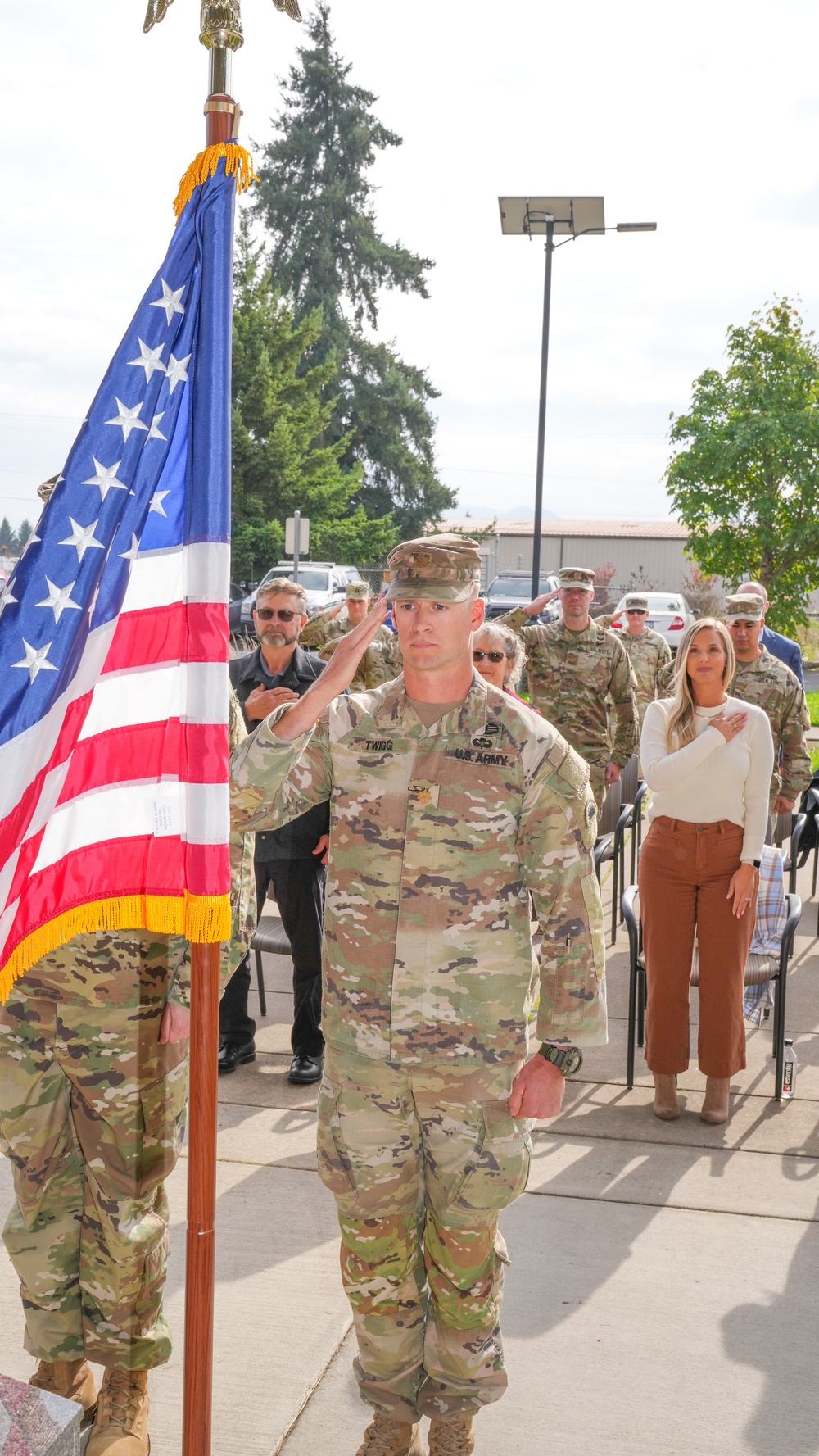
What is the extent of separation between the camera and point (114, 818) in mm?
2543

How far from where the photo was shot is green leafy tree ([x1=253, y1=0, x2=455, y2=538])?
44.8 m

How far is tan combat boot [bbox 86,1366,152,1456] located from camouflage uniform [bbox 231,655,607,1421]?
1.89 ft

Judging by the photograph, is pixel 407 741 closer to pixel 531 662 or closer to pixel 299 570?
pixel 531 662

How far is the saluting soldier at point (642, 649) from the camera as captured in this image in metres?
11.1

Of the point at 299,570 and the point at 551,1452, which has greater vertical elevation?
the point at 299,570

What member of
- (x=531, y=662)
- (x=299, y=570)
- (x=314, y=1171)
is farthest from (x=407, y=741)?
(x=299, y=570)

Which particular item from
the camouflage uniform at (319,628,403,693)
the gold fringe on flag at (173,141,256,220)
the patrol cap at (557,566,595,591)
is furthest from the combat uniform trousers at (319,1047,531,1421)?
the patrol cap at (557,566,595,591)

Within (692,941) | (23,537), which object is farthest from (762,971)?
(23,537)

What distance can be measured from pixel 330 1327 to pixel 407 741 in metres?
1.88

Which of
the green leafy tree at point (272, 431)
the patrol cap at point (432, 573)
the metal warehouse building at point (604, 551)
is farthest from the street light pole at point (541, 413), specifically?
the metal warehouse building at point (604, 551)

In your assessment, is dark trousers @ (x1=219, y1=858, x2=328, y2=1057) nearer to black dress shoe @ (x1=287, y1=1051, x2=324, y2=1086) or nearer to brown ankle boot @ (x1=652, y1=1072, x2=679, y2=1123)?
black dress shoe @ (x1=287, y1=1051, x2=324, y2=1086)

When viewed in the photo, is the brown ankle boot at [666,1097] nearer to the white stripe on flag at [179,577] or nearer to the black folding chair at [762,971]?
the black folding chair at [762,971]

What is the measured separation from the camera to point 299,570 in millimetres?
30406

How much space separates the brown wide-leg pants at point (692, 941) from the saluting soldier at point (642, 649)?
6.02 metres
